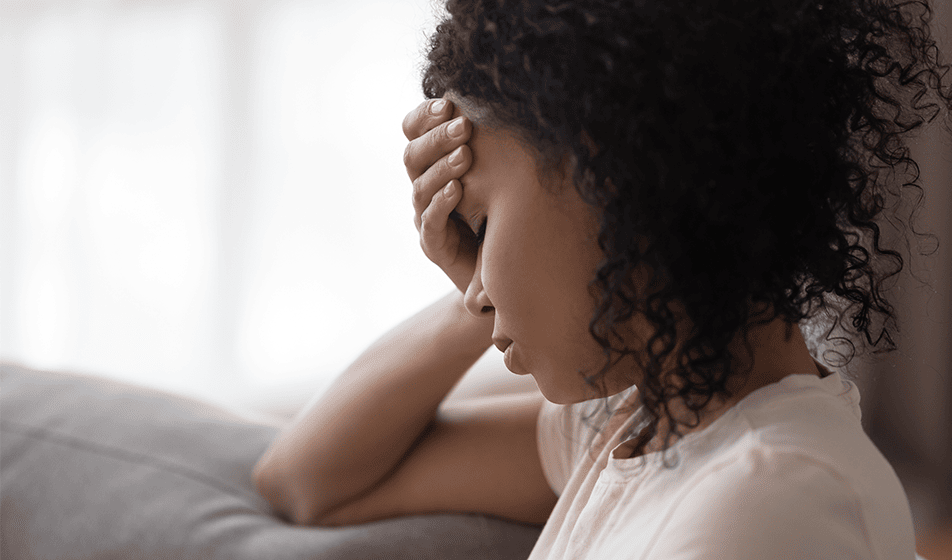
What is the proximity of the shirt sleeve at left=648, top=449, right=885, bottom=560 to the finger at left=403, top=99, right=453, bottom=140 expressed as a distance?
0.36 meters

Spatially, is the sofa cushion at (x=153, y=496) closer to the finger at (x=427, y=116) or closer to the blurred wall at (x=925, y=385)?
the finger at (x=427, y=116)

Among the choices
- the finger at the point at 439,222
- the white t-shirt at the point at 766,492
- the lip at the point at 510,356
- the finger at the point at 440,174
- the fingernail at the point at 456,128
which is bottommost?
the white t-shirt at the point at 766,492

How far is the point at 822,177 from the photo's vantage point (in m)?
0.55

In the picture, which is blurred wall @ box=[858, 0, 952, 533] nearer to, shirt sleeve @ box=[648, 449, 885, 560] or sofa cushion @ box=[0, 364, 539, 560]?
sofa cushion @ box=[0, 364, 539, 560]

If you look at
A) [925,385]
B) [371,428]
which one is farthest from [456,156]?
[925,385]

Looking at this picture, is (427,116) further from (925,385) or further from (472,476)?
(925,385)

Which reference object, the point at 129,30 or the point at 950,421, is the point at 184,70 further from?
the point at 950,421

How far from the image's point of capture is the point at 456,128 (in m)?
0.64

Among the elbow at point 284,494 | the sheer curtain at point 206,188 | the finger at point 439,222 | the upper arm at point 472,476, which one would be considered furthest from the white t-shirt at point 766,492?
the sheer curtain at point 206,188

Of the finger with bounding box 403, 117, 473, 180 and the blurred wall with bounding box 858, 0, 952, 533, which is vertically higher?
the finger with bounding box 403, 117, 473, 180

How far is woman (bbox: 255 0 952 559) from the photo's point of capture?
0.50m

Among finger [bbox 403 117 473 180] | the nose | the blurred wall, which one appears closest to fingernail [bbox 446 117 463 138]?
finger [bbox 403 117 473 180]

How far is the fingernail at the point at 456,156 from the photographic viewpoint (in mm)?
633

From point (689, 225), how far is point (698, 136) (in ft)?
0.20
